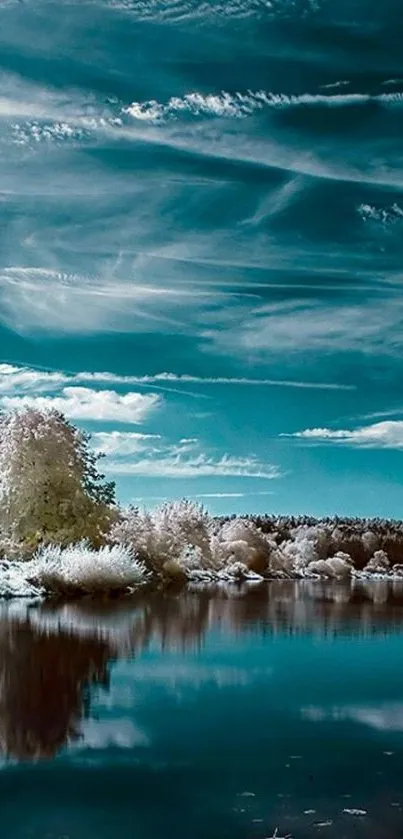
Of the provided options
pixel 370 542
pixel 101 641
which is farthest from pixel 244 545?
pixel 101 641

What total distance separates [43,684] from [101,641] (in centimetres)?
763

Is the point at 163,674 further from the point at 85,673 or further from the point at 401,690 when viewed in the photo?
the point at 401,690

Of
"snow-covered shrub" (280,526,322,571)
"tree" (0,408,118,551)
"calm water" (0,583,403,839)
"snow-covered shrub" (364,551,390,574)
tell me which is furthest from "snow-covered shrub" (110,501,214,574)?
"snow-covered shrub" (364,551,390,574)

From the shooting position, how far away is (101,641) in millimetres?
25453

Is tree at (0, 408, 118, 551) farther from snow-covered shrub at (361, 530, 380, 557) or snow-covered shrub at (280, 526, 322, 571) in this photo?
snow-covered shrub at (361, 530, 380, 557)

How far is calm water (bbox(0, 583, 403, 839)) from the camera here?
1020cm

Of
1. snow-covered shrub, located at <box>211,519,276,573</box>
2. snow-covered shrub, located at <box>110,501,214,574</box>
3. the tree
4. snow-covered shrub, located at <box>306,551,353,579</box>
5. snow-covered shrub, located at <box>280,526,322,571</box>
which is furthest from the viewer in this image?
snow-covered shrub, located at <box>306,551,353,579</box>

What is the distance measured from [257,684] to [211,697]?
2252mm

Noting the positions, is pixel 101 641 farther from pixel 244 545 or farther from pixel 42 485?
pixel 244 545

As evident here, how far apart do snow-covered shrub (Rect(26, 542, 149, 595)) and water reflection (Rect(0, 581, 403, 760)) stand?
7.32 feet

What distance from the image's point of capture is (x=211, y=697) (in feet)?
59.6

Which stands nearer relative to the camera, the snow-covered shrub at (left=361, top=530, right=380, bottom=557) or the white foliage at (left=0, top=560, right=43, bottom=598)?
the white foliage at (left=0, top=560, right=43, bottom=598)

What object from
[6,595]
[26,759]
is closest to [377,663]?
[26,759]

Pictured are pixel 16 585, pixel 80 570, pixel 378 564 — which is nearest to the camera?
pixel 16 585
